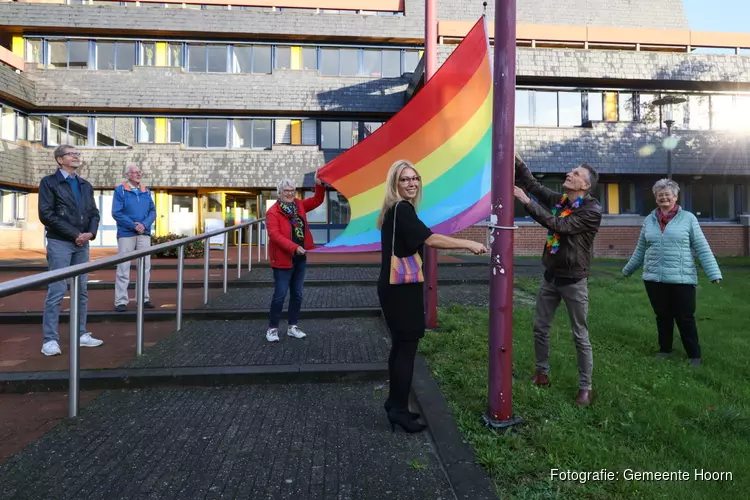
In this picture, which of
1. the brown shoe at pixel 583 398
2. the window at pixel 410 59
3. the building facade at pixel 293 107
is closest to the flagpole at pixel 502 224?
the brown shoe at pixel 583 398

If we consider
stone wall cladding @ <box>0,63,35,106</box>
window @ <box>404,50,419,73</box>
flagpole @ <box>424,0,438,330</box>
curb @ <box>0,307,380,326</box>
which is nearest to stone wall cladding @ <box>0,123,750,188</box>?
stone wall cladding @ <box>0,63,35,106</box>

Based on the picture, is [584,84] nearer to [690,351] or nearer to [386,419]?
[690,351]

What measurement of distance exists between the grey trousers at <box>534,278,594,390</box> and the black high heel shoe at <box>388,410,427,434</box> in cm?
136

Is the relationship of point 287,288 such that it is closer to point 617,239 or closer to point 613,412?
point 613,412

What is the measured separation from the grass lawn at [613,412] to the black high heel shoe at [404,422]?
314 mm

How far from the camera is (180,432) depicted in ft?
11.0

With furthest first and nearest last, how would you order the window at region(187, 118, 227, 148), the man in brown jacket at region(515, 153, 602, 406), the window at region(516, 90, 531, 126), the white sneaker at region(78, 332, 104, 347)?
the window at region(187, 118, 227, 148) < the window at region(516, 90, 531, 126) < the white sneaker at region(78, 332, 104, 347) < the man in brown jacket at region(515, 153, 602, 406)

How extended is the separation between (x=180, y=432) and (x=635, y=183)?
21.6 meters

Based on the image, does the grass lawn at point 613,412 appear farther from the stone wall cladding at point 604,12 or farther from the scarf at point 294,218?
the stone wall cladding at point 604,12

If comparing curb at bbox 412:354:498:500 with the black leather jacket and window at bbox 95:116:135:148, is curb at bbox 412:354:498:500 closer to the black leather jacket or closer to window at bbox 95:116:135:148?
the black leather jacket

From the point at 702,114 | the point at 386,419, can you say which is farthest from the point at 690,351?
the point at 702,114

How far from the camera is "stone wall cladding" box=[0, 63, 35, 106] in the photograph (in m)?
18.3

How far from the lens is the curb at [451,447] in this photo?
2584 millimetres

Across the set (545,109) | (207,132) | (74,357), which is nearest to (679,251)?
(74,357)
